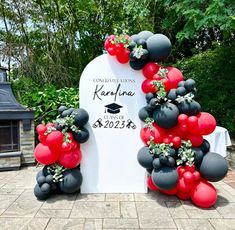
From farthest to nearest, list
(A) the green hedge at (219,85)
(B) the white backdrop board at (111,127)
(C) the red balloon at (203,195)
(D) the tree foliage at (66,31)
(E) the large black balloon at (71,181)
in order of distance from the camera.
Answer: (D) the tree foliage at (66,31) → (A) the green hedge at (219,85) → (B) the white backdrop board at (111,127) → (E) the large black balloon at (71,181) → (C) the red balloon at (203,195)

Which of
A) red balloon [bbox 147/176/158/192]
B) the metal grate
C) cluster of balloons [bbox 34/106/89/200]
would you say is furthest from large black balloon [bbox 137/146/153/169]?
the metal grate

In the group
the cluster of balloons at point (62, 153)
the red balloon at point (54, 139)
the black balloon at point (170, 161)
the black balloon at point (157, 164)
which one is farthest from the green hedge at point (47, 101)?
the black balloon at point (170, 161)

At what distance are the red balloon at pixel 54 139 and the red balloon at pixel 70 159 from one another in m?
0.17

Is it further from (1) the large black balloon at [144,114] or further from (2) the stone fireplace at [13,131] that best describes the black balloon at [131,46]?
(2) the stone fireplace at [13,131]

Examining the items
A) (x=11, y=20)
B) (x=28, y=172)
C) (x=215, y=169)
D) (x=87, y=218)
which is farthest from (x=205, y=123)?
(x=11, y=20)

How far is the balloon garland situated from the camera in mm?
3320

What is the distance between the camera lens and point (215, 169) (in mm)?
3299

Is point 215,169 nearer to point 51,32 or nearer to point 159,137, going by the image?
point 159,137

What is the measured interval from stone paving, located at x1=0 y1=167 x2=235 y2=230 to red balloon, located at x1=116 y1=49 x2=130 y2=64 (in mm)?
1778

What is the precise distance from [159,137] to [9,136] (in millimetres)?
2963

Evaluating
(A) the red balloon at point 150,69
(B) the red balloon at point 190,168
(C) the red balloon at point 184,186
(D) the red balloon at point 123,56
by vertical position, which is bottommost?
(C) the red balloon at point 184,186

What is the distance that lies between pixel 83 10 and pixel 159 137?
6216 mm

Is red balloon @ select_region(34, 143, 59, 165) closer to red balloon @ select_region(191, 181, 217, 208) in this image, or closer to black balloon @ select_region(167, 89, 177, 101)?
black balloon @ select_region(167, 89, 177, 101)

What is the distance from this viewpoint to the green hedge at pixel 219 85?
6.23 m
